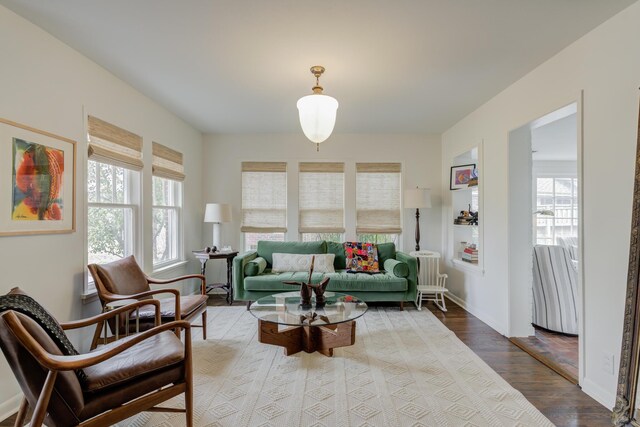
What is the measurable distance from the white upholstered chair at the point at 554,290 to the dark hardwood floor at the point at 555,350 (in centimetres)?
12

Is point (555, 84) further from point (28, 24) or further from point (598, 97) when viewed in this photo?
point (28, 24)

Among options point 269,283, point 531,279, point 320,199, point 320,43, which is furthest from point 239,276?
point 531,279

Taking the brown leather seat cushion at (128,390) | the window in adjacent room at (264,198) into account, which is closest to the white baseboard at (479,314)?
the window in adjacent room at (264,198)

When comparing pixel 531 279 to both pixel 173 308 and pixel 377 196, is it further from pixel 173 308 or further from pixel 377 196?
pixel 173 308

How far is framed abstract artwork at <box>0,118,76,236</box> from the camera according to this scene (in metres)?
2.06

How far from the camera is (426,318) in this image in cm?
386

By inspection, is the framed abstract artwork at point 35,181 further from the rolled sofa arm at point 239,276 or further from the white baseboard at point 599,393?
the white baseboard at point 599,393

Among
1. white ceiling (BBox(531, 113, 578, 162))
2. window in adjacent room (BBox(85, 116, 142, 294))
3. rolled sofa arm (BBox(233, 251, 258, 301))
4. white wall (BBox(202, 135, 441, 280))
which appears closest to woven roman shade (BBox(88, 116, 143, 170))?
window in adjacent room (BBox(85, 116, 142, 294))

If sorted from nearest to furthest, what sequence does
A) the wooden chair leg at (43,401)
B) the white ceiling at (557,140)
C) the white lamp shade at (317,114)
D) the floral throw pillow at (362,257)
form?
the wooden chair leg at (43,401)
the white lamp shade at (317,114)
the white ceiling at (557,140)
the floral throw pillow at (362,257)

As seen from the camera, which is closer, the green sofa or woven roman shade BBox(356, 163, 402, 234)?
the green sofa

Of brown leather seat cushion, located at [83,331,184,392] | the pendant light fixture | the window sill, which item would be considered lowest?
brown leather seat cushion, located at [83,331,184,392]

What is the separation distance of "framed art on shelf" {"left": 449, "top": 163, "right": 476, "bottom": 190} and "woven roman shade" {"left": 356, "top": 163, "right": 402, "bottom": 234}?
0.82m

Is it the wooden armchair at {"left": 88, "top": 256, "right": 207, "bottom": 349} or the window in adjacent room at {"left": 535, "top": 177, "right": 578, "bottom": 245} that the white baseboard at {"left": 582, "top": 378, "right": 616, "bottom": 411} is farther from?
the window in adjacent room at {"left": 535, "top": 177, "right": 578, "bottom": 245}

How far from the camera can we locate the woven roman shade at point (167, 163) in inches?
153
